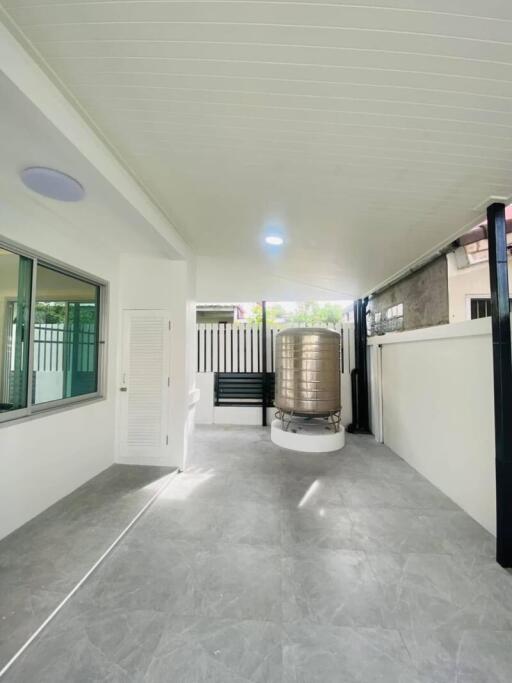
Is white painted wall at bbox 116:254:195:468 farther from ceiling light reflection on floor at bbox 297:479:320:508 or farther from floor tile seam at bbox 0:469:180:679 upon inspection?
ceiling light reflection on floor at bbox 297:479:320:508

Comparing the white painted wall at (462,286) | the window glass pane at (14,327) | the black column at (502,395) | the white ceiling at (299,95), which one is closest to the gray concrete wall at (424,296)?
the white painted wall at (462,286)

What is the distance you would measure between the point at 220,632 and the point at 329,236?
311cm

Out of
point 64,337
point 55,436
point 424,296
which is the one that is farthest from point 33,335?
point 424,296

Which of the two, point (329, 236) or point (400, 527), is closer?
point (400, 527)

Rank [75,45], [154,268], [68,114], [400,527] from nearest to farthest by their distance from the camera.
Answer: [75,45], [68,114], [400,527], [154,268]

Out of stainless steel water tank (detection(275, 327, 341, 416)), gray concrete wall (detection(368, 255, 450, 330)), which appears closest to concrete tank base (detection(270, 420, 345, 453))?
stainless steel water tank (detection(275, 327, 341, 416))

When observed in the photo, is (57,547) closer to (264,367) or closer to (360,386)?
(264,367)

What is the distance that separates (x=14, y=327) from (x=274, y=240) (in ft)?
8.35

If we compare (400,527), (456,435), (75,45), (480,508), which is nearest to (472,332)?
(456,435)

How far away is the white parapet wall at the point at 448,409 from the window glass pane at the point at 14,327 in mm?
3884

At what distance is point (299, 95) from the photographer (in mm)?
1310

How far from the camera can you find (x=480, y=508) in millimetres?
2428

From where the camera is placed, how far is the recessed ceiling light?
118 inches

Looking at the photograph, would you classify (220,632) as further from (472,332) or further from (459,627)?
(472,332)
